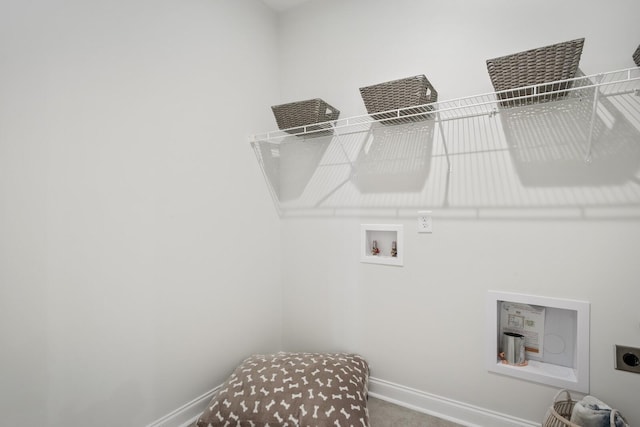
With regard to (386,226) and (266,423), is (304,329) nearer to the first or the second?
(266,423)

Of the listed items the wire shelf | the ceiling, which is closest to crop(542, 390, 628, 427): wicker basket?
the wire shelf

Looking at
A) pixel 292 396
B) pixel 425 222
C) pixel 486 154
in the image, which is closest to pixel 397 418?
pixel 292 396

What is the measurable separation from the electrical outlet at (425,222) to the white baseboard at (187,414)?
1509 millimetres

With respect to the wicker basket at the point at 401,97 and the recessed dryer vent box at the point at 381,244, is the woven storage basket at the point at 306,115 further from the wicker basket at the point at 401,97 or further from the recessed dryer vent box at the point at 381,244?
the recessed dryer vent box at the point at 381,244

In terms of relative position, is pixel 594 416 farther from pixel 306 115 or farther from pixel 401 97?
pixel 306 115

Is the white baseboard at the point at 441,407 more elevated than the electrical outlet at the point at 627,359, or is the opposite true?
the electrical outlet at the point at 627,359

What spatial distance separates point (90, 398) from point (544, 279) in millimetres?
2099

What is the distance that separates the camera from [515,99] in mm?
1466

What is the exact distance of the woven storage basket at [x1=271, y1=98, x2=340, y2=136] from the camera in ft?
6.36

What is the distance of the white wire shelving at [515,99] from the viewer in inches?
54.3

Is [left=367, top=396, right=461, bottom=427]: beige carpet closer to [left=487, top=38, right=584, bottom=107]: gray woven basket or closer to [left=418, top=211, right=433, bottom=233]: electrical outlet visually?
[left=418, top=211, right=433, bottom=233]: electrical outlet

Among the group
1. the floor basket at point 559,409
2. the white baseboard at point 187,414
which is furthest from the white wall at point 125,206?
the floor basket at point 559,409

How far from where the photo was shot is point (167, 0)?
5.61 feet

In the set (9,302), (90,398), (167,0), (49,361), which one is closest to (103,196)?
(9,302)
